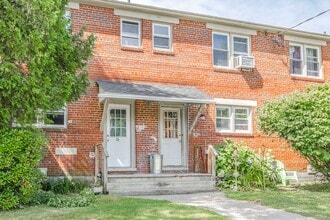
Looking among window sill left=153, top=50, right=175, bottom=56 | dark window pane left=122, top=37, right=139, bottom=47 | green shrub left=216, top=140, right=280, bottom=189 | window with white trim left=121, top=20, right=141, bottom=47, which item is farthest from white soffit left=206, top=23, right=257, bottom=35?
green shrub left=216, top=140, right=280, bottom=189

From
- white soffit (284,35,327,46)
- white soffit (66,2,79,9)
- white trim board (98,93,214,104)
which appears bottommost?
white trim board (98,93,214,104)

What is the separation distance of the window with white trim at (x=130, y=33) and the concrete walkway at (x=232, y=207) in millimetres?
5567

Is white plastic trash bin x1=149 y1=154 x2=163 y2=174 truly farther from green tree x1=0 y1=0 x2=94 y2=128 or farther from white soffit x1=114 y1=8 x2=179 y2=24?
green tree x1=0 y1=0 x2=94 y2=128

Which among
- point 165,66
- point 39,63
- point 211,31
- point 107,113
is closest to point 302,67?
point 211,31

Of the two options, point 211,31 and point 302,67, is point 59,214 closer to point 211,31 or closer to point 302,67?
point 211,31

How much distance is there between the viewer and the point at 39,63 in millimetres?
9664

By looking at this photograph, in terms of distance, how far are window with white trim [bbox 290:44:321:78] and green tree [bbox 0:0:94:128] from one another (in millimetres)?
11228

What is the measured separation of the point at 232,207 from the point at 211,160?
4.33 meters

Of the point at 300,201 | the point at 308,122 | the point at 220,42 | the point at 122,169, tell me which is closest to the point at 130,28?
the point at 220,42

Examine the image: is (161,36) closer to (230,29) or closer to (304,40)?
(230,29)

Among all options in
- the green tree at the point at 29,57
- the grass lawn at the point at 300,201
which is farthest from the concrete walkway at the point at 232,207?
the green tree at the point at 29,57

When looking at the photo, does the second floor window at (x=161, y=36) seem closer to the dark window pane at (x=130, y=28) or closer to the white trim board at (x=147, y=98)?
the dark window pane at (x=130, y=28)

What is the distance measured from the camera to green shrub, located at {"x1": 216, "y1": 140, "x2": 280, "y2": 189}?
14.1 metres

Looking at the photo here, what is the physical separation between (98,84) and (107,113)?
1018 mm
